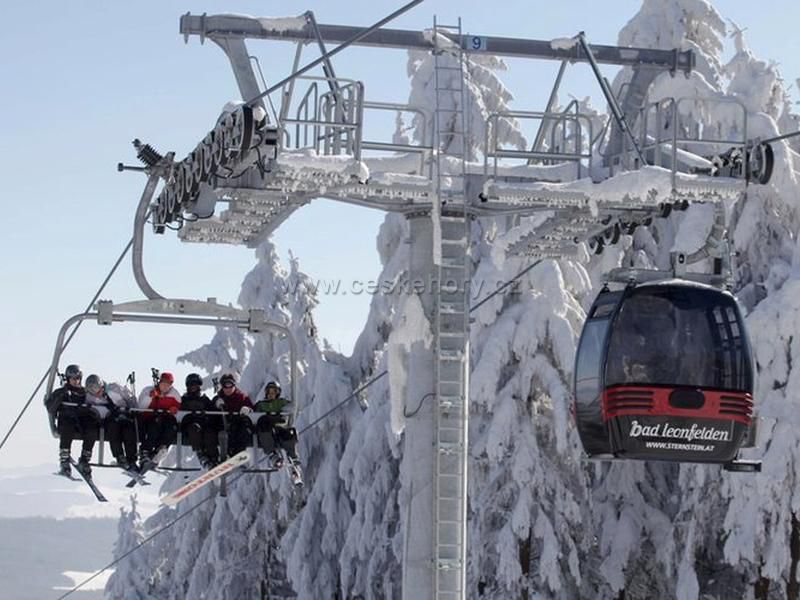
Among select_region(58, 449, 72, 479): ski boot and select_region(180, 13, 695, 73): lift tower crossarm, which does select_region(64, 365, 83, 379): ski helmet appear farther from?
select_region(180, 13, 695, 73): lift tower crossarm

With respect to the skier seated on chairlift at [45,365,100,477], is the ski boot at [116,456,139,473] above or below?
below

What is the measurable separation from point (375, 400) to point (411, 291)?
17461 millimetres

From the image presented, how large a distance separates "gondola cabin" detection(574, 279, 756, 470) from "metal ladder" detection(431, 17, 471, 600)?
1.21 metres

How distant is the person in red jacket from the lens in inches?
696

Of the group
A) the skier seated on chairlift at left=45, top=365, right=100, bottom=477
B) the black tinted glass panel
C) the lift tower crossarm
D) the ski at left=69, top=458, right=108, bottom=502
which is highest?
the lift tower crossarm

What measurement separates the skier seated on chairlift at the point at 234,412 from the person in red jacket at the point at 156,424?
473 millimetres

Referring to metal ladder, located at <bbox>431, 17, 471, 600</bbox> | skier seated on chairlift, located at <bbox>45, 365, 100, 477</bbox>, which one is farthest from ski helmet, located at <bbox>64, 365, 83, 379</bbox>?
metal ladder, located at <bbox>431, 17, 471, 600</bbox>

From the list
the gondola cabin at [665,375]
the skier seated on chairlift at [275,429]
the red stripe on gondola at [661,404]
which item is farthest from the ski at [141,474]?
the red stripe on gondola at [661,404]

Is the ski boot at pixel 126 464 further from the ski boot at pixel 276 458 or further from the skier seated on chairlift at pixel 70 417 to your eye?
the ski boot at pixel 276 458

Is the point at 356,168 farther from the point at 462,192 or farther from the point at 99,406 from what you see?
the point at 99,406

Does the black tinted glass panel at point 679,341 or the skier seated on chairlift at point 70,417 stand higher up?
the black tinted glass panel at point 679,341

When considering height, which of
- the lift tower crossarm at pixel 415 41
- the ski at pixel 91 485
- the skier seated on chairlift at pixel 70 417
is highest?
the lift tower crossarm at pixel 415 41

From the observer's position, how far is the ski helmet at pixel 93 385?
17.7 metres

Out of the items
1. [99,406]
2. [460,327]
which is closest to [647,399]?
[460,327]
